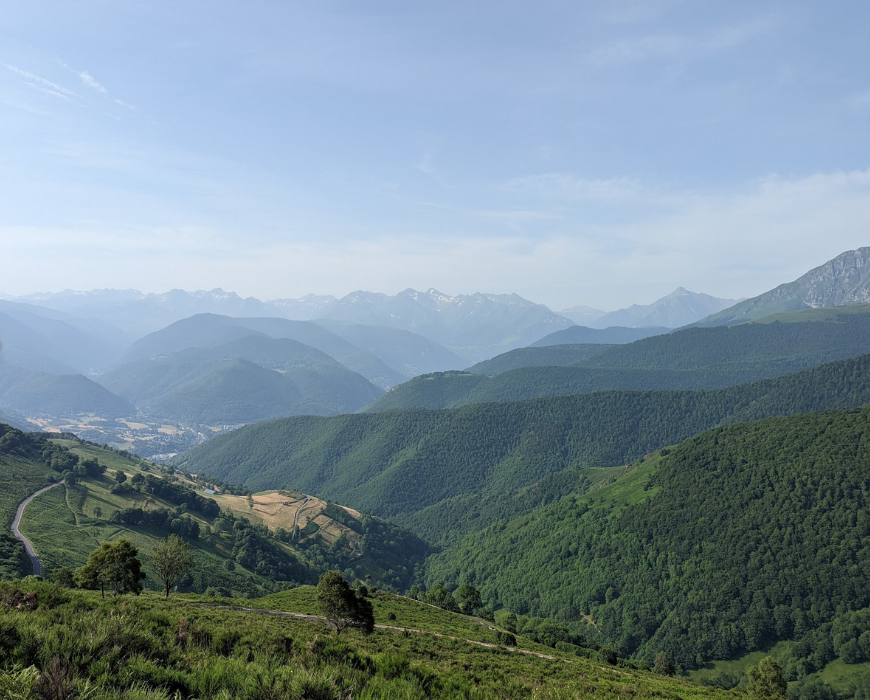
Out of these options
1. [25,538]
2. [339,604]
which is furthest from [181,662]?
[25,538]

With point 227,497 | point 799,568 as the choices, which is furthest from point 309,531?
point 799,568

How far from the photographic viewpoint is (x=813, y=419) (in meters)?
172

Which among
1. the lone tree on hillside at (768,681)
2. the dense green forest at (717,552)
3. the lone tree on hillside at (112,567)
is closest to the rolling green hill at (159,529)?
the lone tree on hillside at (112,567)

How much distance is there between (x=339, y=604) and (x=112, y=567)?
28.5 metres

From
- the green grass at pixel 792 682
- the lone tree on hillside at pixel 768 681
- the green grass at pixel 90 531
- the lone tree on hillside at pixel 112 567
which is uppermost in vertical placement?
the lone tree on hillside at pixel 112 567

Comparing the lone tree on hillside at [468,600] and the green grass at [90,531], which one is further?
the lone tree on hillside at [468,600]

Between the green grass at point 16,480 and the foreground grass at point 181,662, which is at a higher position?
the foreground grass at point 181,662

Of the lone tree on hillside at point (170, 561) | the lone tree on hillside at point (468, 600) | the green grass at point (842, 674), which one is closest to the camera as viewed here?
the lone tree on hillside at point (170, 561)

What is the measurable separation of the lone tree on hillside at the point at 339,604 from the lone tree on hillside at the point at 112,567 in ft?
78.4

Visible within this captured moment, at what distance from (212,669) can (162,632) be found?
8179mm

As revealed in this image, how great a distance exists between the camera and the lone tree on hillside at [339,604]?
2042 inches

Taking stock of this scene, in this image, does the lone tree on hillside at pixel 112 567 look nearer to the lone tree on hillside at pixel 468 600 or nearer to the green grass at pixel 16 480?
the green grass at pixel 16 480

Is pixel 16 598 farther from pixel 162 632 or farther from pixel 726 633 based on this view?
pixel 726 633

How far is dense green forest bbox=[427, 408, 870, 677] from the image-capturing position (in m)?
117
